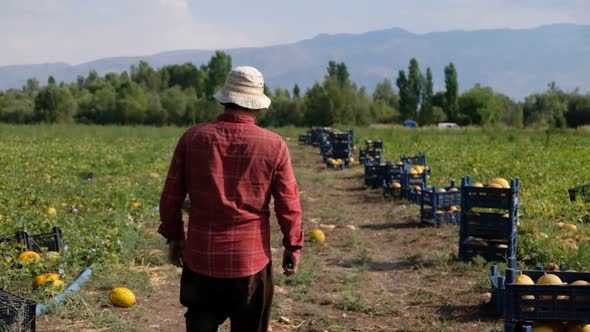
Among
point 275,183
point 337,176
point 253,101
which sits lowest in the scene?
point 337,176

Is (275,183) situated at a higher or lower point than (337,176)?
higher

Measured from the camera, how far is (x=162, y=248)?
8.50 meters

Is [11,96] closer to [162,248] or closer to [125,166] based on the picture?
[125,166]

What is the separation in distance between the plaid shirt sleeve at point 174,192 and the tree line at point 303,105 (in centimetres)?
5990

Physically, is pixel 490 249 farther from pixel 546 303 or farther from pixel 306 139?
pixel 306 139

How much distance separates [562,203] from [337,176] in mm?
8595

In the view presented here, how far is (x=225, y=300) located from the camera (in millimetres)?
3594

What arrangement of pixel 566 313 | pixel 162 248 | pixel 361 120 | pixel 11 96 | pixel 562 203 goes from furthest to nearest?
pixel 11 96 < pixel 361 120 < pixel 562 203 < pixel 162 248 < pixel 566 313

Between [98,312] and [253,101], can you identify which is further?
[98,312]

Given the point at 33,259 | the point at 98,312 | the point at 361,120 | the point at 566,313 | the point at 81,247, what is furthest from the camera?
the point at 361,120

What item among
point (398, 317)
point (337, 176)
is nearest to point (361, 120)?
point (337, 176)

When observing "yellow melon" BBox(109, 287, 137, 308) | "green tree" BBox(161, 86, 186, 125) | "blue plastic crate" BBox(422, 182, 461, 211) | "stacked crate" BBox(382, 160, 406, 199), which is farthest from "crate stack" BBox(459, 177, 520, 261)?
"green tree" BBox(161, 86, 186, 125)

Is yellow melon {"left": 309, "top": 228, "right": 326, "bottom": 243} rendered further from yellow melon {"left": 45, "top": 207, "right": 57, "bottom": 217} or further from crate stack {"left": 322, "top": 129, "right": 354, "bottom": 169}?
crate stack {"left": 322, "top": 129, "right": 354, "bottom": 169}

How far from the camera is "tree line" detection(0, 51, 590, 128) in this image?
74.1 metres
